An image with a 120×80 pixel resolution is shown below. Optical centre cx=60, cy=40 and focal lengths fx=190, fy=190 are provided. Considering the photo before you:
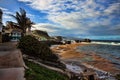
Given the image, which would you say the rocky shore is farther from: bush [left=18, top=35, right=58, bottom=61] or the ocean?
bush [left=18, top=35, right=58, bottom=61]

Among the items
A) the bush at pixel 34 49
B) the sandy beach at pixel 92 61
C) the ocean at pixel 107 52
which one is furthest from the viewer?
the ocean at pixel 107 52

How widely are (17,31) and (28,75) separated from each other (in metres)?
38.8

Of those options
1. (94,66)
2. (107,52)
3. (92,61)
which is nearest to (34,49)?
(94,66)

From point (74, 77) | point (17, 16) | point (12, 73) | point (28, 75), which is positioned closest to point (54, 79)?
point (28, 75)

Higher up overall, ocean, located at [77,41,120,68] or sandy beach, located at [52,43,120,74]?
sandy beach, located at [52,43,120,74]

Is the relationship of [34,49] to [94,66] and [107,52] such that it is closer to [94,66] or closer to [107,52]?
[94,66]

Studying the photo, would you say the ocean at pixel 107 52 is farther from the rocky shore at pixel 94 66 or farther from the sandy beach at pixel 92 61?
the rocky shore at pixel 94 66

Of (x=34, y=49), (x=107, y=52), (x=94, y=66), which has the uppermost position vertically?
(x=34, y=49)

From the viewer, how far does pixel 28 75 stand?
991 cm

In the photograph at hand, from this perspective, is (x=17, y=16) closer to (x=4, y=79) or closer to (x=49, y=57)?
(x=49, y=57)

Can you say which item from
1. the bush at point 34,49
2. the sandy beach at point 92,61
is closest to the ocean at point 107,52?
the sandy beach at point 92,61

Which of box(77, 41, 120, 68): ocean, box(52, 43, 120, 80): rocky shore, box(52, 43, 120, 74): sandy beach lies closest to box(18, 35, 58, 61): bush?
box(52, 43, 120, 80): rocky shore

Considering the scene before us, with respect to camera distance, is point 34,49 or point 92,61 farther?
point 92,61

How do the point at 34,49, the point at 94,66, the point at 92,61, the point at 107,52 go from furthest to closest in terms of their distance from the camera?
the point at 107,52 → the point at 92,61 → the point at 94,66 → the point at 34,49
